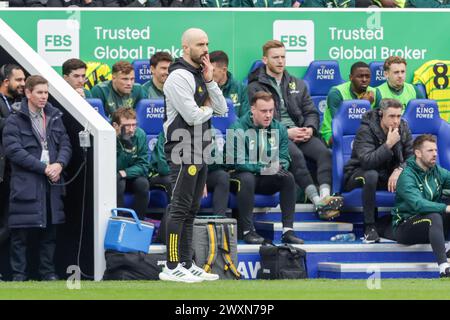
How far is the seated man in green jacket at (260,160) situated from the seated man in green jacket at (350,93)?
4.29ft

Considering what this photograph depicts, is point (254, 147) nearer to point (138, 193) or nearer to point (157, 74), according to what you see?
point (138, 193)

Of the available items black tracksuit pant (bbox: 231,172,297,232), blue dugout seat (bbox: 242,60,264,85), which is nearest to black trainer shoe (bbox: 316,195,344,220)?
black tracksuit pant (bbox: 231,172,297,232)

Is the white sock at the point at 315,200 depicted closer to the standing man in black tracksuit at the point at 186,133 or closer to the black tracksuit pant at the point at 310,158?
the black tracksuit pant at the point at 310,158

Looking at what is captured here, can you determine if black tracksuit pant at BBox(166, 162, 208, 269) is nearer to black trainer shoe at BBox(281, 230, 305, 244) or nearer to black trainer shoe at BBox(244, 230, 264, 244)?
black trainer shoe at BBox(244, 230, 264, 244)

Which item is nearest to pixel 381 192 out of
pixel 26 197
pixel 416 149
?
pixel 416 149

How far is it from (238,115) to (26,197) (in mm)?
3486

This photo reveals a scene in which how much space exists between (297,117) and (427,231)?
101 inches

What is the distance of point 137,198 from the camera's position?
14.6 meters

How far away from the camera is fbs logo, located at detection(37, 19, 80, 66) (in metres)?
16.9

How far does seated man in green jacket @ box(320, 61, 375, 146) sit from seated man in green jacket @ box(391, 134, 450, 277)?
73.8 inches

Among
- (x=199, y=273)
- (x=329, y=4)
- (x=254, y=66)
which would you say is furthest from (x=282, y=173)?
(x=329, y=4)

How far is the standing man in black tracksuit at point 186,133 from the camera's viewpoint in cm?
1220

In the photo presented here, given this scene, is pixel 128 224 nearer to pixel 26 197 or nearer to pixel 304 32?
pixel 26 197

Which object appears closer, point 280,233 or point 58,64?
point 280,233
